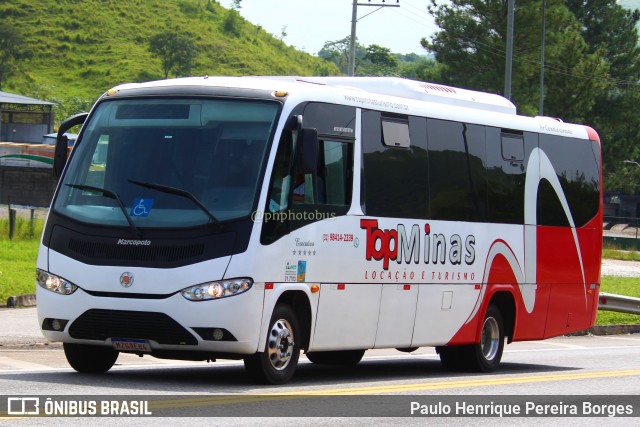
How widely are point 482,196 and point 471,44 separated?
191 feet

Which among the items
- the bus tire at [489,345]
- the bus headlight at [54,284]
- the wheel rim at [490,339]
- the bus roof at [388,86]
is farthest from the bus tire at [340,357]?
the bus headlight at [54,284]

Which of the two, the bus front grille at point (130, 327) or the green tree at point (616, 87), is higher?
the green tree at point (616, 87)

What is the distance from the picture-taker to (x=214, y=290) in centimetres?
1160

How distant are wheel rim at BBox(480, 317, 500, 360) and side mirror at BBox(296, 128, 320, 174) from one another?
16.0 feet

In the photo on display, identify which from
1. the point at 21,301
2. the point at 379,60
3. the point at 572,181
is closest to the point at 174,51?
the point at 379,60

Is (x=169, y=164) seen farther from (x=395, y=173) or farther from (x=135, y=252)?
(x=395, y=173)

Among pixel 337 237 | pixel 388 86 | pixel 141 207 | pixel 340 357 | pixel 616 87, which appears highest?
pixel 616 87

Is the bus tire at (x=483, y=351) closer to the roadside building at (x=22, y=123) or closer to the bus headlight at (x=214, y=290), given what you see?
the bus headlight at (x=214, y=290)

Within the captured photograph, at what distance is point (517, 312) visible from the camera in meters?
16.8

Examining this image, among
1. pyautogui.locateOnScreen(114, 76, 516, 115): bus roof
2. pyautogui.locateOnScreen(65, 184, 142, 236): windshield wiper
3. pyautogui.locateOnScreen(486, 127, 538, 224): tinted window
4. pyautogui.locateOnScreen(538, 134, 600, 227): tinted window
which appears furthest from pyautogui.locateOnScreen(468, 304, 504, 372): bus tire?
pyautogui.locateOnScreen(65, 184, 142, 236): windshield wiper

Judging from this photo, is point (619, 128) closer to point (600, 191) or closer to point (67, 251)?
point (600, 191)

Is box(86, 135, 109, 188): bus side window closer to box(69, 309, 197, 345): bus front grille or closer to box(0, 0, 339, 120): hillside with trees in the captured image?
box(69, 309, 197, 345): bus front grille

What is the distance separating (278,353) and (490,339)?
4961 mm

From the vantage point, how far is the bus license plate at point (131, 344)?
11711 mm
